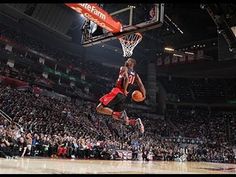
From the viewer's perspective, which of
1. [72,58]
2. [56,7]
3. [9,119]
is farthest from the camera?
[72,58]

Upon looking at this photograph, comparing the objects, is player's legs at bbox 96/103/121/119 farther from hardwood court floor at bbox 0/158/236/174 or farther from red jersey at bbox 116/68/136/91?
hardwood court floor at bbox 0/158/236/174

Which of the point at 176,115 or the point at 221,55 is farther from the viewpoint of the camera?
the point at 176,115

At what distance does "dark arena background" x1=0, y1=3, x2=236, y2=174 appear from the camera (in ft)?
37.3

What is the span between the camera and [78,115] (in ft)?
82.5

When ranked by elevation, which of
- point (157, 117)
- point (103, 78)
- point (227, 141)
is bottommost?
point (227, 141)

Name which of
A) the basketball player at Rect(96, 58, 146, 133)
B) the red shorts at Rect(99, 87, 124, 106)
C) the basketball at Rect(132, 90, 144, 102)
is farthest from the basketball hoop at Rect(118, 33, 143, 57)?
the red shorts at Rect(99, 87, 124, 106)

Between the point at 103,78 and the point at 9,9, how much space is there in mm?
13177

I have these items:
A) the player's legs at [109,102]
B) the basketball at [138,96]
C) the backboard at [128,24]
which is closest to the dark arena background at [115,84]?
the backboard at [128,24]

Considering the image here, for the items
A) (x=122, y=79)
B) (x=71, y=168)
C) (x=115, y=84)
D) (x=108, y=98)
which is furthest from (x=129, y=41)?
(x=71, y=168)

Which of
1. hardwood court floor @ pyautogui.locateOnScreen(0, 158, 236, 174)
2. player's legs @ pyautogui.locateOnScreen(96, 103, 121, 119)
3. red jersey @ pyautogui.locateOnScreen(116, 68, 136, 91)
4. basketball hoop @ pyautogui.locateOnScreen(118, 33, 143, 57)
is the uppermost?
basketball hoop @ pyautogui.locateOnScreen(118, 33, 143, 57)

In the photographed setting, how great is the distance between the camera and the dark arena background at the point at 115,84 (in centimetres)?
1138

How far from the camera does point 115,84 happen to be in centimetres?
984

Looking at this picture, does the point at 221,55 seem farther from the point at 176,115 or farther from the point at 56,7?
the point at 176,115

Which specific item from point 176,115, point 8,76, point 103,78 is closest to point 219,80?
point 176,115
